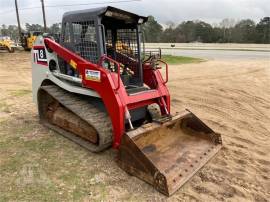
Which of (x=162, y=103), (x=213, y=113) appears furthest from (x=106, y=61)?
(x=213, y=113)

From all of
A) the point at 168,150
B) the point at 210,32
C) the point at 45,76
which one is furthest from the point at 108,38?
the point at 210,32

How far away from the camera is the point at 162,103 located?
17.5ft

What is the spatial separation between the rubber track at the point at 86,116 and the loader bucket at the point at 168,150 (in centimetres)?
41

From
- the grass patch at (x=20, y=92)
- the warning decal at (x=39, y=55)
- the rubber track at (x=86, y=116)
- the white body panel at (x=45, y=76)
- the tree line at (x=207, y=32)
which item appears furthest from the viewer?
the tree line at (x=207, y=32)

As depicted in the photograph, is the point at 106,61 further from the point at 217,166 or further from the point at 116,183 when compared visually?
the point at 217,166

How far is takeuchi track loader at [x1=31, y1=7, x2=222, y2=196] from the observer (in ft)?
14.0

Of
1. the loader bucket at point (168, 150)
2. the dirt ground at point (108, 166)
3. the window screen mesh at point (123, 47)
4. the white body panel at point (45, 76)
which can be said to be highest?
the window screen mesh at point (123, 47)

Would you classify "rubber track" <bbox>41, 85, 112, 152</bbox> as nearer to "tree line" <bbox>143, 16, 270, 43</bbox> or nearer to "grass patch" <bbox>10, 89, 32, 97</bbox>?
"grass patch" <bbox>10, 89, 32, 97</bbox>

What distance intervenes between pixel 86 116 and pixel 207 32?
61814mm

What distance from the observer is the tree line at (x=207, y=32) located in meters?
55.6

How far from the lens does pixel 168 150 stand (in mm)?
4586

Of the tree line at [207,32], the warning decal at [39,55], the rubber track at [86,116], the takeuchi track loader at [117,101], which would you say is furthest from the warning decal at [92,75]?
the tree line at [207,32]

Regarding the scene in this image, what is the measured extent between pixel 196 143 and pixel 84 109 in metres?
1.76

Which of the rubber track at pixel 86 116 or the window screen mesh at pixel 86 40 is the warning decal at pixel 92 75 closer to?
the window screen mesh at pixel 86 40
